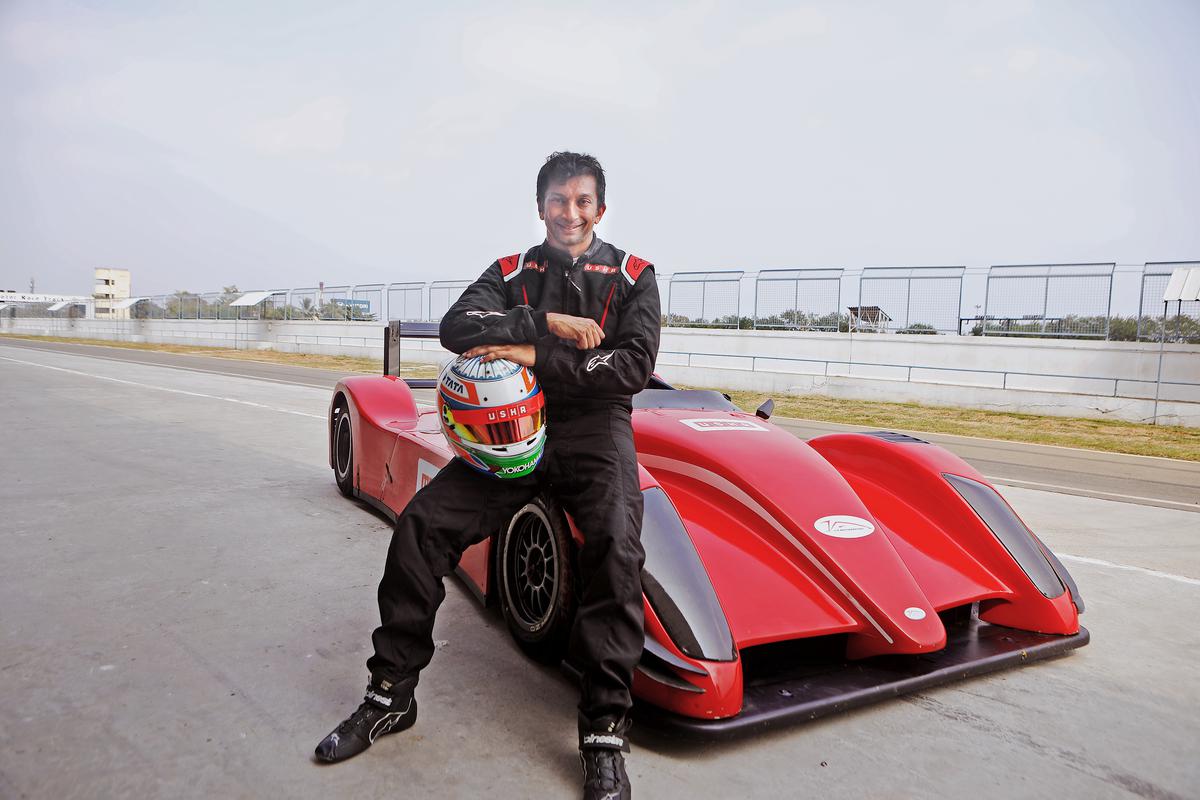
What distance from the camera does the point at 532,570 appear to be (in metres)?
3.09

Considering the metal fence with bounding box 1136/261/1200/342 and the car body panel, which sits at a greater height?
the metal fence with bounding box 1136/261/1200/342

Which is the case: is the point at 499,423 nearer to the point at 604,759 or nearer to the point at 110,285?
the point at 604,759

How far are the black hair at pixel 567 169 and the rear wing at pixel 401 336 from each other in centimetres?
233

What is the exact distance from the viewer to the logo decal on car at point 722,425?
3.43m

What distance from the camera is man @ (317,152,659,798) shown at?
2.32m

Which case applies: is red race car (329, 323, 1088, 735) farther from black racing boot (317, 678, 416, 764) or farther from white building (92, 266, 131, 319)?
white building (92, 266, 131, 319)

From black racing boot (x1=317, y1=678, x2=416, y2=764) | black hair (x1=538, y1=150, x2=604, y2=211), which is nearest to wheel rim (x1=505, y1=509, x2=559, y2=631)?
black racing boot (x1=317, y1=678, x2=416, y2=764)

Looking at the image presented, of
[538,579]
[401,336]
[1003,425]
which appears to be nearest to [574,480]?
[538,579]

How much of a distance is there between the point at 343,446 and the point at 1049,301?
16.9 meters

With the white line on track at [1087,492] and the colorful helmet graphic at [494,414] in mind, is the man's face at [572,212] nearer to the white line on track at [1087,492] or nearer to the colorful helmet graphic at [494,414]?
the colorful helmet graphic at [494,414]

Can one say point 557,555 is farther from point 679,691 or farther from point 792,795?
point 792,795

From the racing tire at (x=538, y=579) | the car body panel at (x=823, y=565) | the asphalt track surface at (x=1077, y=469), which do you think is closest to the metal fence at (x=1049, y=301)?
the asphalt track surface at (x=1077, y=469)

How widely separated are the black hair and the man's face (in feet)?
0.06

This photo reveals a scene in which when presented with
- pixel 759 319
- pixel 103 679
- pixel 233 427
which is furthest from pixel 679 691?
pixel 759 319
